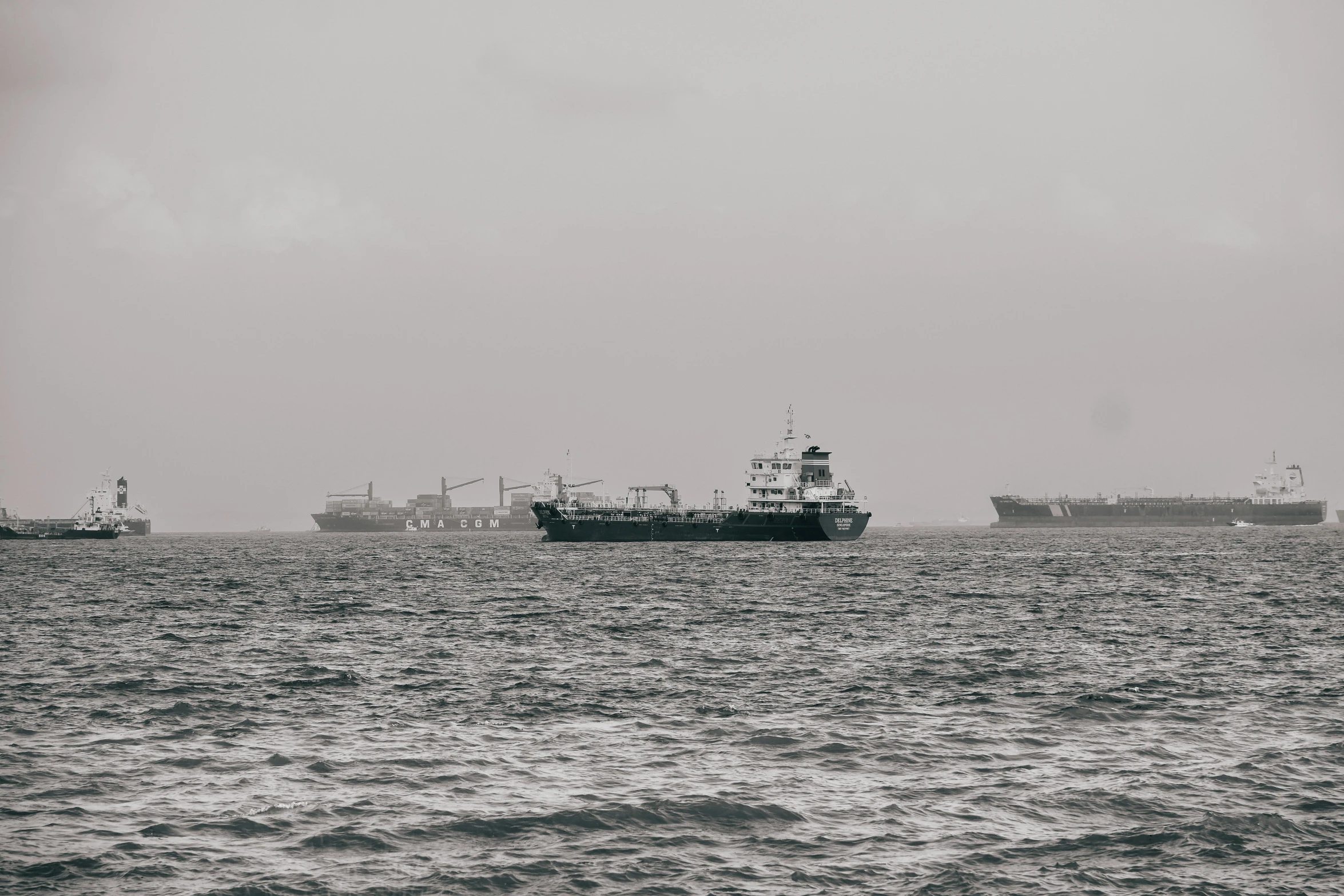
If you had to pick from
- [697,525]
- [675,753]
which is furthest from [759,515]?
[675,753]

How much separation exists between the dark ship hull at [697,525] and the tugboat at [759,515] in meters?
0.08

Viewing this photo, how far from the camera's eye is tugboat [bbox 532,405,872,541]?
143 metres

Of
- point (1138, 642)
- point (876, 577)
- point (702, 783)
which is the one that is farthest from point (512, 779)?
point (876, 577)

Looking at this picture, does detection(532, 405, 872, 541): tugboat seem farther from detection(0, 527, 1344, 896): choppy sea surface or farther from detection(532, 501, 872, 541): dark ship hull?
detection(0, 527, 1344, 896): choppy sea surface

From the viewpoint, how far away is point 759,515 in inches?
5591

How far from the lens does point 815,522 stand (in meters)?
141

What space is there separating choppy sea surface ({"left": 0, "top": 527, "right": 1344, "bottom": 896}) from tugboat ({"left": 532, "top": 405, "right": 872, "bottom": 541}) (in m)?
93.5

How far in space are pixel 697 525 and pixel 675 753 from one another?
12670 cm

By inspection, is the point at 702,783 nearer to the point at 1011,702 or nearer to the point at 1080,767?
the point at 1080,767

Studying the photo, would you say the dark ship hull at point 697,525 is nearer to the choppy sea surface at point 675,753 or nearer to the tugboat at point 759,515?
the tugboat at point 759,515

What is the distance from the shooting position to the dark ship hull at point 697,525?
142 m

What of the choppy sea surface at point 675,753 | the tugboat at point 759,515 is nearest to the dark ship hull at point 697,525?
the tugboat at point 759,515

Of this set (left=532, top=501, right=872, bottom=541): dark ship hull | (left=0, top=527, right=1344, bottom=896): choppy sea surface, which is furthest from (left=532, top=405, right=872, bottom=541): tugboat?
(left=0, top=527, right=1344, bottom=896): choppy sea surface

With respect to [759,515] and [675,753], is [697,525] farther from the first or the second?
[675,753]
